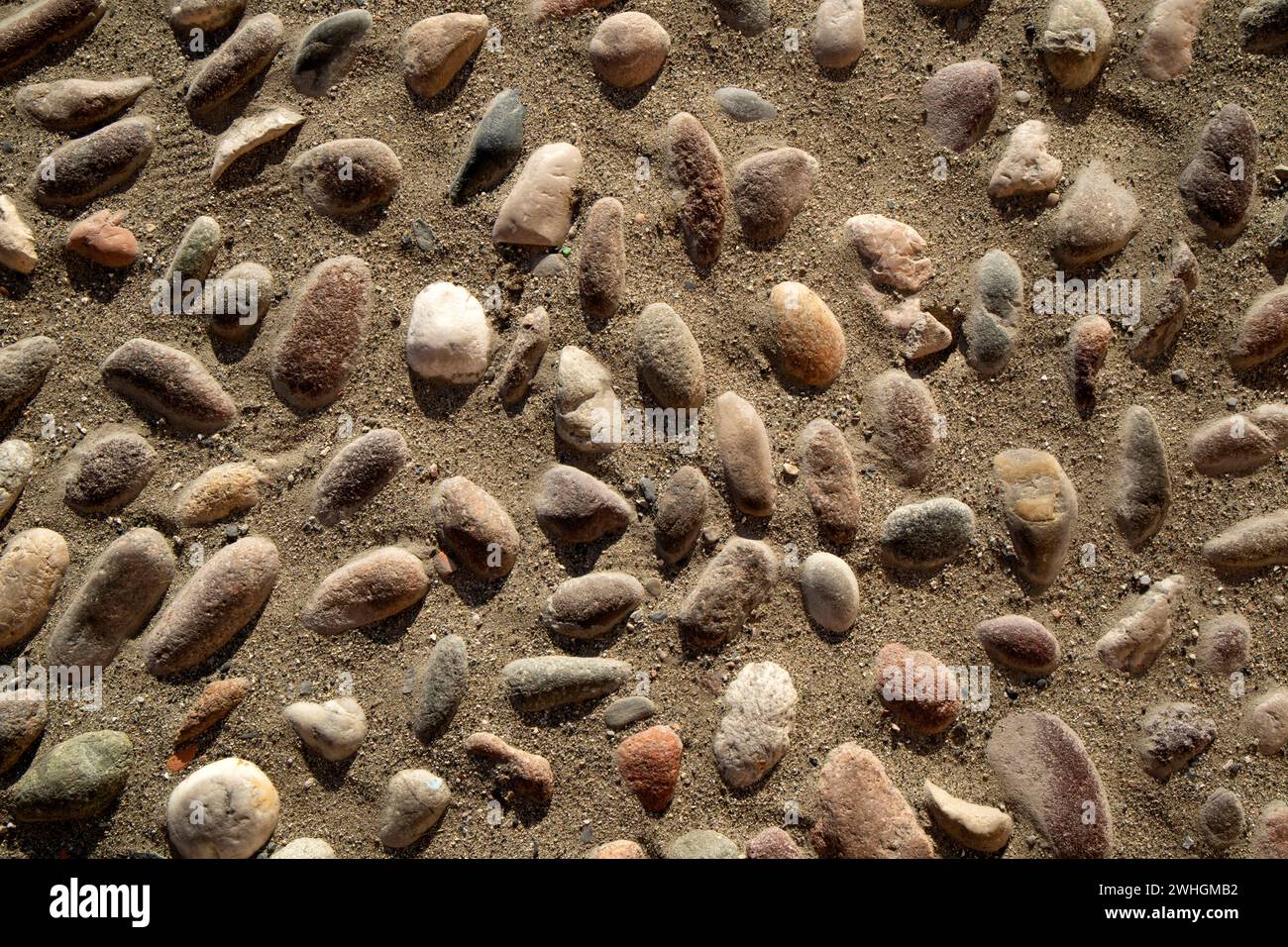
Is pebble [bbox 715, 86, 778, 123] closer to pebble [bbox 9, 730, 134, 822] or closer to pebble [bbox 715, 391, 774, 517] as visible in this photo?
pebble [bbox 715, 391, 774, 517]

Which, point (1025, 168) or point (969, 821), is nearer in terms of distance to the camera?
point (969, 821)

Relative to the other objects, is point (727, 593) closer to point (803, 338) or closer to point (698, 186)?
point (803, 338)

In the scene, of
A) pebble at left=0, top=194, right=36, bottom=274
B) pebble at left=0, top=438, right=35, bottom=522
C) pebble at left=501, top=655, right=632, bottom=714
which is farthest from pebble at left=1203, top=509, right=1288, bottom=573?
pebble at left=0, top=194, right=36, bottom=274

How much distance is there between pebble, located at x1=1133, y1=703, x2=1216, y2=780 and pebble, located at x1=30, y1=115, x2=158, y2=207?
9.03 feet

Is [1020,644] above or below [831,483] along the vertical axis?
below

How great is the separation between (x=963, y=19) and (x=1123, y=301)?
819 millimetres

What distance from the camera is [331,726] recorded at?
207cm

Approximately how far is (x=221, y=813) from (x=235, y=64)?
1.74 meters

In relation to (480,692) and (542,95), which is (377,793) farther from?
(542,95)

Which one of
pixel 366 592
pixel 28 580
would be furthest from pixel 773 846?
pixel 28 580

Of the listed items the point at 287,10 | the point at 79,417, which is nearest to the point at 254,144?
the point at 287,10

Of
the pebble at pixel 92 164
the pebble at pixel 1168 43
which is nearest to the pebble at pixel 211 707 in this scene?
the pebble at pixel 92 164

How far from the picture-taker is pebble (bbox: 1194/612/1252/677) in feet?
7.30

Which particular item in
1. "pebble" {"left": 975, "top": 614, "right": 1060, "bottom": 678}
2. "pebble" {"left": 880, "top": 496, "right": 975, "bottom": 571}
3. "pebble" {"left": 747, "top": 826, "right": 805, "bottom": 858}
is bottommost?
"pebble" {"left": 747, "top": 826, "right": 805, "bottom": 858}
